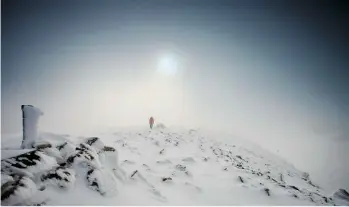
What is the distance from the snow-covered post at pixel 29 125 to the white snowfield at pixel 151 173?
0.17m

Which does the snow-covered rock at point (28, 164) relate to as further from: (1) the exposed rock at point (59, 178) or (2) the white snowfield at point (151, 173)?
(1) the exposed rock at point (59, 178)

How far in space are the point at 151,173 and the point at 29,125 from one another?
2265mm

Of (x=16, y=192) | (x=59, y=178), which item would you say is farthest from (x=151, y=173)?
(x=16, y=192)

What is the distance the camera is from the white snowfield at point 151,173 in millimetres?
3927

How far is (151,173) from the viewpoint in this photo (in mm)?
4930

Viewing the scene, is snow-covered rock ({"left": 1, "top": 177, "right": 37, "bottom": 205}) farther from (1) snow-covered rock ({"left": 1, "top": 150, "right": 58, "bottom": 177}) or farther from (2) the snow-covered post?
(2) the snow-covered post

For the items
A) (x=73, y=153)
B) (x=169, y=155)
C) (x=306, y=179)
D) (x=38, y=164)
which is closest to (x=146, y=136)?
(x=169, y=155)

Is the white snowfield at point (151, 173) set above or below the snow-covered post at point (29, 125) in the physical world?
below

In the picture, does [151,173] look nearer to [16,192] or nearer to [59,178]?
[59,178]

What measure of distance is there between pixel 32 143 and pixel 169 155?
2.61 metres

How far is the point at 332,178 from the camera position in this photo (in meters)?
5.65

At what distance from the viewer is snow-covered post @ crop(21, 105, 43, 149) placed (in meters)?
4.38

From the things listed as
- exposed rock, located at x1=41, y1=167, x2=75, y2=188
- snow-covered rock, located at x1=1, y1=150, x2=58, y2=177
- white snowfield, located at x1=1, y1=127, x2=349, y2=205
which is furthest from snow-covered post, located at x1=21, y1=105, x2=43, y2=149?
exposed rock, located at x1=41, y1=167, x2=75, y2=188

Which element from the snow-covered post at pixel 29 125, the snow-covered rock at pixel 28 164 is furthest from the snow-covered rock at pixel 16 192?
the snow-covered post at pixel 29 125
